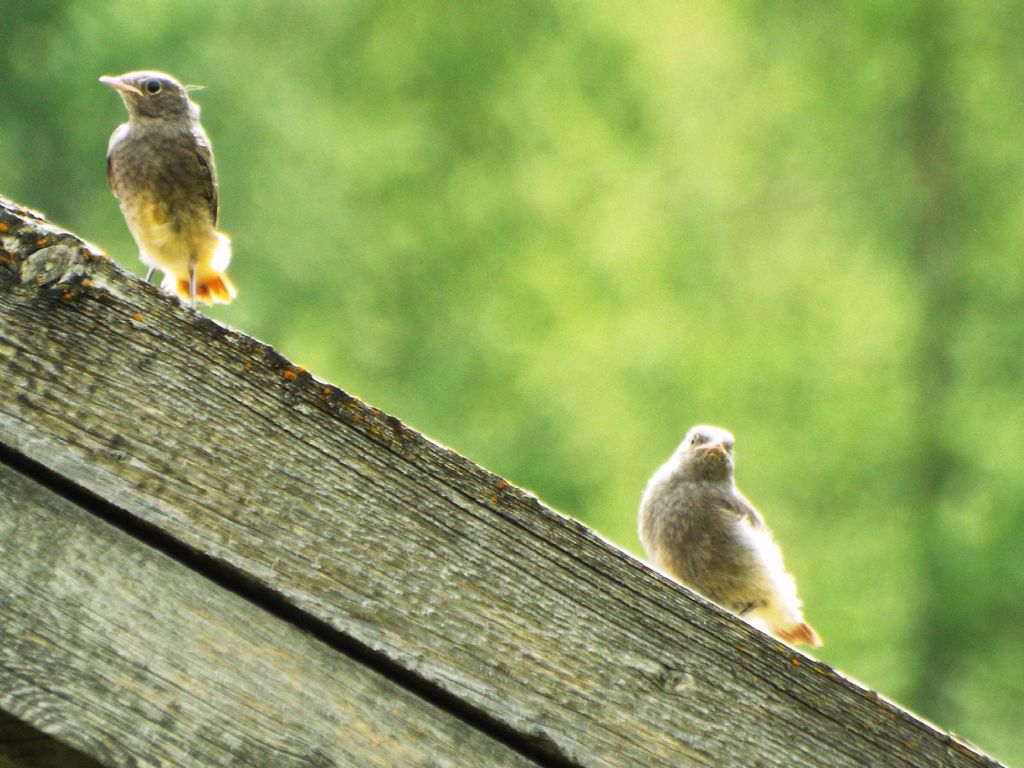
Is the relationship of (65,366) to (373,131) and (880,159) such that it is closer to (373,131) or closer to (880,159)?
(373,131)

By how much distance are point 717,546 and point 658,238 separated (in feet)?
21.0

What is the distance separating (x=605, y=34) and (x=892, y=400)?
11.1 ft

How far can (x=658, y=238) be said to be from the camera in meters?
10.8

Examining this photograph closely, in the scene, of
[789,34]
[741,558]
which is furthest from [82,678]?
[789,34]

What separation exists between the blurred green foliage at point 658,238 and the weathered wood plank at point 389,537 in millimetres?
6855

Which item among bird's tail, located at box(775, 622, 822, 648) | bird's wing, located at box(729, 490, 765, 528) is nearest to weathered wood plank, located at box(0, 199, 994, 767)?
bird's tail, located at box(775, 622, 822, 648)

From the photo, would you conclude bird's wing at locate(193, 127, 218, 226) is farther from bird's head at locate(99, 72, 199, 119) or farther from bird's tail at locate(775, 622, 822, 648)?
bird's tail at locate(775, 622, 822, 648)

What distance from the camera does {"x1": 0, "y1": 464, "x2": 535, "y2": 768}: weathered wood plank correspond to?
1443 millimetres

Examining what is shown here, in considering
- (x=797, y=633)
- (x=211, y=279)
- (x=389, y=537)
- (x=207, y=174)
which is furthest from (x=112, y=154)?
(x=389, y=537)

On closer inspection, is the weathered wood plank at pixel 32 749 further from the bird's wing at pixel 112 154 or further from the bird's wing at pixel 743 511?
the bird's wing at pixel 743 511

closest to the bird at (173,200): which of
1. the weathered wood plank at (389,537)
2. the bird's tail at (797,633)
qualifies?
the bird's tail at (797,633)

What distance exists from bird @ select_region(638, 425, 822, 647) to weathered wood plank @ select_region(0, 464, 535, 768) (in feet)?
8.62

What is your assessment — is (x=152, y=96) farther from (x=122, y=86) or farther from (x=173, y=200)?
(x=173, y=200)

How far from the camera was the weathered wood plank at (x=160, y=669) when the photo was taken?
1443 mm
